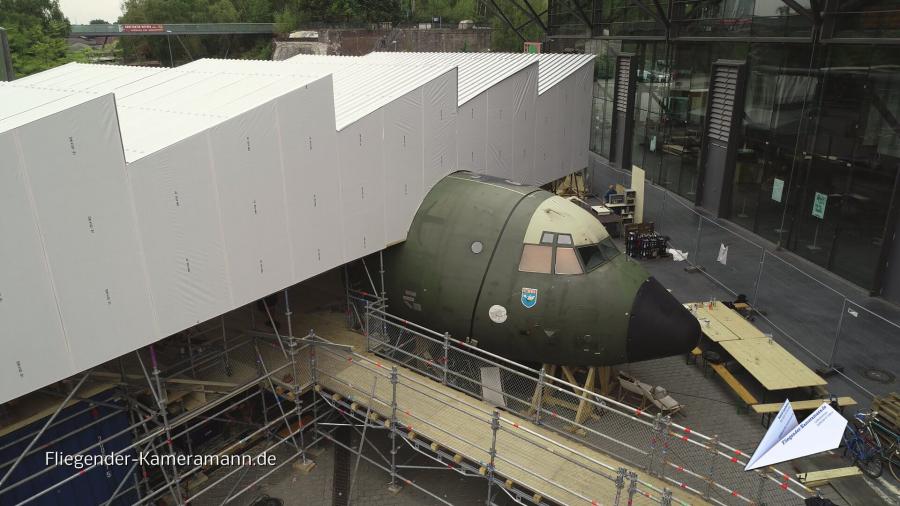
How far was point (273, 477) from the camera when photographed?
52.1 feet

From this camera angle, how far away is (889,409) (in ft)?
51.0

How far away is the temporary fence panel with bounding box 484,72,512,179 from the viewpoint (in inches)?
863

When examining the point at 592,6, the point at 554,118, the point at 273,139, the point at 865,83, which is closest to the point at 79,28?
the point at 592,6

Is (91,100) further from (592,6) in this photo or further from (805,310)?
(592,6)

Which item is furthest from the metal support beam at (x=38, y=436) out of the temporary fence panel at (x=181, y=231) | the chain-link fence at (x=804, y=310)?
the chain-link fence at (x=804, y=310)

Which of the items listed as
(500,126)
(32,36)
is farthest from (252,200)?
(32,36)

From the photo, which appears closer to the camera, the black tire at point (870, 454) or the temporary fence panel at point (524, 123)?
the black tire at point (870, 454)

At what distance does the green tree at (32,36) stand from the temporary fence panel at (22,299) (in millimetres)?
45175

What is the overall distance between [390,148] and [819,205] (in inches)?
772

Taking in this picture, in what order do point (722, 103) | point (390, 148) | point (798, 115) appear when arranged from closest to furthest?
point (390, 148), point (798, 115), point (722, 103)

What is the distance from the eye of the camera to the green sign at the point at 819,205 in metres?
25.5

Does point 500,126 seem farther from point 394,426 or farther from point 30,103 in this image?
point 30,103

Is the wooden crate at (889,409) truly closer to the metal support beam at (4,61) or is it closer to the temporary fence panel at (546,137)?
the temporary fence panel at (546,137)

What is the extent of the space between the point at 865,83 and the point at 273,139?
73.9ft
